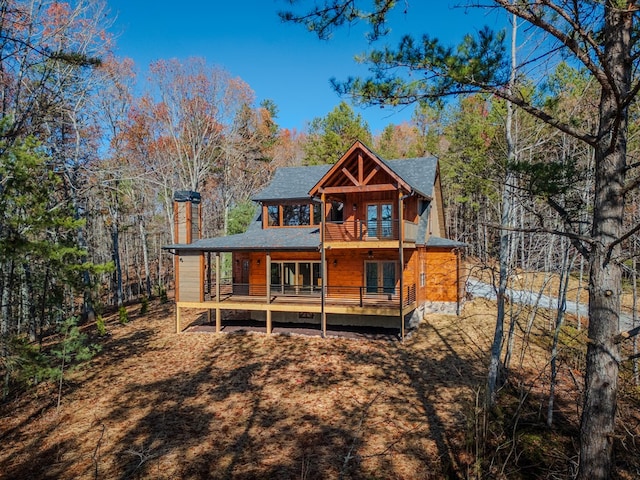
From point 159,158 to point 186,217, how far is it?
1330cm

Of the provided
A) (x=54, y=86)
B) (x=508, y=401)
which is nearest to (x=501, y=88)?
(x=508, y=401)

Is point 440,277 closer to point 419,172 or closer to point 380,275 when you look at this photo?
point 380,275

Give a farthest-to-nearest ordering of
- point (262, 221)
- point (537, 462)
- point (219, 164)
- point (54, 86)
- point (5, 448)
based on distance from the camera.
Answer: point (219, 164)
point (262, 221)
point (54, 86)
point (5, 448)
point (537, 462)

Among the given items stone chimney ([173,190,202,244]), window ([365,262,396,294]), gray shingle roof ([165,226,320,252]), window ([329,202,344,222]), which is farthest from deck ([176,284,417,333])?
window ([329,202,344,222])

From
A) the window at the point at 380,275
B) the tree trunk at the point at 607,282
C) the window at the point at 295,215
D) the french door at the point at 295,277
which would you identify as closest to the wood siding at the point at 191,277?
the french door at the point at 295,277

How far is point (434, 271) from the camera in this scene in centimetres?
1972

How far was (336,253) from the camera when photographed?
1867 cm

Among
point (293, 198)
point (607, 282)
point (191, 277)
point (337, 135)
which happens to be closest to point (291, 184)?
point (293, 198)

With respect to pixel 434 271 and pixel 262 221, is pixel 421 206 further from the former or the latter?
pixel 262 221

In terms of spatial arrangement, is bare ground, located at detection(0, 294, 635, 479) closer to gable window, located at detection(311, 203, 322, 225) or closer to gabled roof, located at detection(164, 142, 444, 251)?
gabled roof, located at detection(164, 142, 444, 251)

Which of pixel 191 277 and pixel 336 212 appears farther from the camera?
pixel 336 212

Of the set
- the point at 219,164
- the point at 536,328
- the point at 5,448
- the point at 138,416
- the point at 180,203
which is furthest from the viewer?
the point at 219,164

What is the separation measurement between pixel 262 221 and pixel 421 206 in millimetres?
8658

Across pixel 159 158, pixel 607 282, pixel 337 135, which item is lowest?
pixel 607 282
